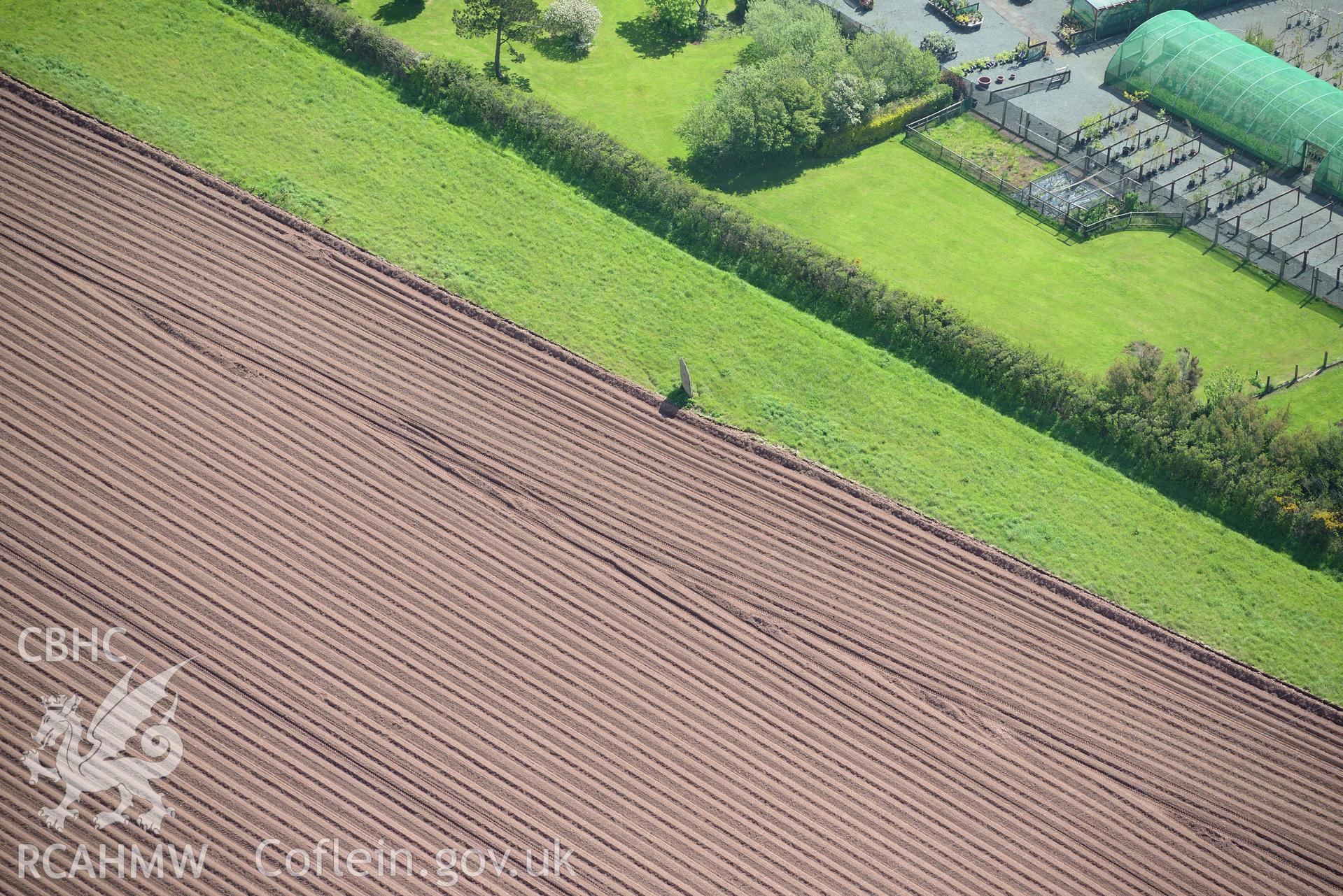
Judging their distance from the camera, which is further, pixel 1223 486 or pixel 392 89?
pixel 392 89

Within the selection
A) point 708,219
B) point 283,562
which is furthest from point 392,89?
point 283,562

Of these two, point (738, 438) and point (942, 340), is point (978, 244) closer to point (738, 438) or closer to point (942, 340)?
point (942, 340)

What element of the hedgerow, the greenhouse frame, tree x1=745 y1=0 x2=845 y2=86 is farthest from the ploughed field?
the greenhouse frame

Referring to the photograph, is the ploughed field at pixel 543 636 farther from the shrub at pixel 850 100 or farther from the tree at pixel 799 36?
the tree at pixel 799 36

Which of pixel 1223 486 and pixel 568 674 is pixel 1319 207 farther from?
pixel 568 674

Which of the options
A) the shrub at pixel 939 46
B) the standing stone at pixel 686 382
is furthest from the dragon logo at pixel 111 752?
the shrub at pixel 939 46

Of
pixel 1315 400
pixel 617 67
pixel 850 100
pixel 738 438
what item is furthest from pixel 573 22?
pixel 1315 400
